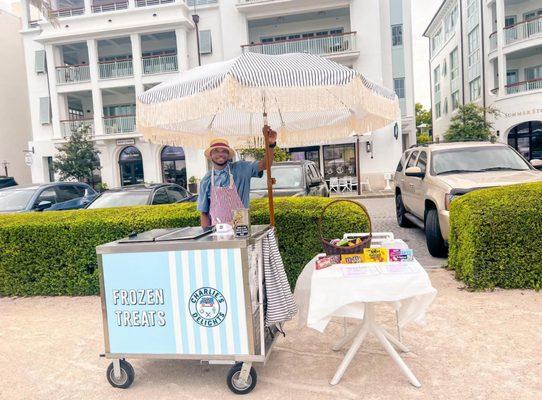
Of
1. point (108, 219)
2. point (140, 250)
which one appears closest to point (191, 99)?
point (140, 250)

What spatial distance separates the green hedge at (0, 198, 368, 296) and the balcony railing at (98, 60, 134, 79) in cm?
2043

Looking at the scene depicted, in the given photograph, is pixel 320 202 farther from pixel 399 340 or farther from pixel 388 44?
pixel 388 44

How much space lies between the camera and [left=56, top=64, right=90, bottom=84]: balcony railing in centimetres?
2462

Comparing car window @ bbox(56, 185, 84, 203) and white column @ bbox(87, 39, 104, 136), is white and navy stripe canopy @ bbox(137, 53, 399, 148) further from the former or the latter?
white column @ bbox(87, 39, 104, 136)

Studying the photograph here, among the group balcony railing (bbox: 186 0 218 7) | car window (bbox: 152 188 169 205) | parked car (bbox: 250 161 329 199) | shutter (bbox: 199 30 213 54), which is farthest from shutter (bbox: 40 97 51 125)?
parked car (bbox: 250 161 329 199)

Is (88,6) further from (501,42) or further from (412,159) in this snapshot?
(501,42)

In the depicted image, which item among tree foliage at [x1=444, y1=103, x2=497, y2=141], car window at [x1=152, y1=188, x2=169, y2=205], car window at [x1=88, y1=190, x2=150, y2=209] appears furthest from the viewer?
tree foliage at [x1=444, y1=103, x2=497, y2=141]

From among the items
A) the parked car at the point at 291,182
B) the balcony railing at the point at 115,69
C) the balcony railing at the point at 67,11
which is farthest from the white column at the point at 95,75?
the parked car at the point at 291,182

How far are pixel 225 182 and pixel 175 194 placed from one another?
5858 mm

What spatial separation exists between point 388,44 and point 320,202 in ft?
68.6

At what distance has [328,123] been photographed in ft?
16.1

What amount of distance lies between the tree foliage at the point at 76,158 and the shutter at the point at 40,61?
511 cm

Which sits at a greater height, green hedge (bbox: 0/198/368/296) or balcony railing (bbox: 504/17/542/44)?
balcony railing (bbox: 504/17/542/44)

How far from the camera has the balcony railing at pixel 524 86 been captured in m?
22.9
